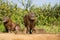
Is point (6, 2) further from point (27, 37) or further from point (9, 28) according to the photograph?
point (27, 37)

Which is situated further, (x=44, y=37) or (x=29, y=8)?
(x=29, y=8)

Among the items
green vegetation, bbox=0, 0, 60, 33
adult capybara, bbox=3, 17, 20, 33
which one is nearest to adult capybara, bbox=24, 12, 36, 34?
adult capybara, bbox=3, 17, 20, 33

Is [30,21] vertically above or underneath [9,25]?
above

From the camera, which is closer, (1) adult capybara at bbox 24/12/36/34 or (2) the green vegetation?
(1) adult capybara at bbox 24/12/36/34

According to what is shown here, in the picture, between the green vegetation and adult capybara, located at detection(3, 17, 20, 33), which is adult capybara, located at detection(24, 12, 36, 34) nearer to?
adult capybara, located at detection(3, 17, 20, 33)

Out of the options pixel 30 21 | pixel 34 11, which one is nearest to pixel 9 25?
pixel 30 21

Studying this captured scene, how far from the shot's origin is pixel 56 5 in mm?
19859

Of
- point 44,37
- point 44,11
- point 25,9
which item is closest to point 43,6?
point 44,11

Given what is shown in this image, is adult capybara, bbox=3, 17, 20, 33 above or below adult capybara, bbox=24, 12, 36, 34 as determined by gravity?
below

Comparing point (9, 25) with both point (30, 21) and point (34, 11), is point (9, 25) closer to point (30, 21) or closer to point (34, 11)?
point (30, 21)

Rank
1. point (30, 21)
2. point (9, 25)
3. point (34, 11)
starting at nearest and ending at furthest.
Answer: point (30, 21) → point (9, 25) → point (34, 11)

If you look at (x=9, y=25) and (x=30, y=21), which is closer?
(x=30, y=21)

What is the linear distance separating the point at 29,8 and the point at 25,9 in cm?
30

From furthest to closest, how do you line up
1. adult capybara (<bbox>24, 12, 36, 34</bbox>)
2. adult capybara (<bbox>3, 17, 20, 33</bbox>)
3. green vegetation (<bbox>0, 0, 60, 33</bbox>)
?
green vegetation (<bbox>0, 0, 60, 33</bbox>) → adult capybara (<bbox>3, 17, 20, 33</bbox>) → adult capybara (<bbox>24, 12, 36, 34</bbox>)
